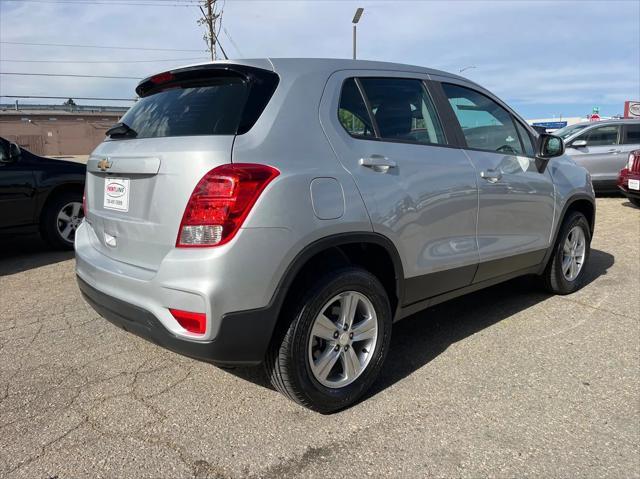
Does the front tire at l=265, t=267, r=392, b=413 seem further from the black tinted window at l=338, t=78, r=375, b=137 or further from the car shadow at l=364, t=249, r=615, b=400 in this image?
the black tinted window at l=338, t=78, r=375, b=137

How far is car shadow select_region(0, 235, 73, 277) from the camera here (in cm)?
570

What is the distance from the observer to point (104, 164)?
9.24ft

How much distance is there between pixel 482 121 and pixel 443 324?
1.53m

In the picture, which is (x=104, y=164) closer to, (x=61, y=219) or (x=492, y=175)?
(x=492, y=175)

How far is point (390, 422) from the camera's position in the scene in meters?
2.66

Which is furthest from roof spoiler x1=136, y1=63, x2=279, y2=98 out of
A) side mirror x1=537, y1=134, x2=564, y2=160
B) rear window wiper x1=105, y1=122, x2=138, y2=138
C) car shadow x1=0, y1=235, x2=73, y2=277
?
car shadow x1=0, y1=235, x2=73, y2=277

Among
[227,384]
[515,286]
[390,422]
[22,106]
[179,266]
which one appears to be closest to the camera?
[179,266]

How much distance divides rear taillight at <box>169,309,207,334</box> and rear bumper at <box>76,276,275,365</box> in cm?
6

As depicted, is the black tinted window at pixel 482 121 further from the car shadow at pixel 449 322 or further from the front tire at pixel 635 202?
the front tire at pixel 635 202

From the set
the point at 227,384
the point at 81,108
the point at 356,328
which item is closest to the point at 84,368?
the point at 227,384

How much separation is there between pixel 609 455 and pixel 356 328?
1.30m

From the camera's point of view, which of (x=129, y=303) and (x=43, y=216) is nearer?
(x=129, y=303)

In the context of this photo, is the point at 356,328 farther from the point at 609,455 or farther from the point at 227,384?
the point at 609,455

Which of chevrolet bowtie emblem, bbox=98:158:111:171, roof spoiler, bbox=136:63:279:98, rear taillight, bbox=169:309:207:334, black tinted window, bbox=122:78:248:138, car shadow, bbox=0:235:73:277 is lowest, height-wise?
car shadow, bbox=0:235:73:277
